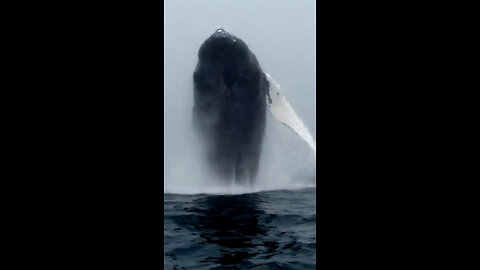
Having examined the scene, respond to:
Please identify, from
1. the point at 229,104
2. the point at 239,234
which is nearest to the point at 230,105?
the point at 229,104

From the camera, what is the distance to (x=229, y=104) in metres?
16.6

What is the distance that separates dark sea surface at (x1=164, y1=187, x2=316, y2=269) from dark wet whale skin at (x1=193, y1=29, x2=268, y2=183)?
406 cm

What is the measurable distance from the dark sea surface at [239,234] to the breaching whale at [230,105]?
162 inches

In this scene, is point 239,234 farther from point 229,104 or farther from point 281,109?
point 281,109

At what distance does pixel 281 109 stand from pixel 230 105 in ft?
7.96

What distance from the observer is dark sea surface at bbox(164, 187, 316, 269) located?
6.36 meters

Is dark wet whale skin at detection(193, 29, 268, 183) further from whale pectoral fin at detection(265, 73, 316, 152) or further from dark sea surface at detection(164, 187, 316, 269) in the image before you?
dark sea surface at detection(164, 187, 316, 269)

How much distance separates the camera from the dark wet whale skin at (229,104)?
53.6 ft

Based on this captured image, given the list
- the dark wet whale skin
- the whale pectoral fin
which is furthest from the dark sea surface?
the whale pectoral fin

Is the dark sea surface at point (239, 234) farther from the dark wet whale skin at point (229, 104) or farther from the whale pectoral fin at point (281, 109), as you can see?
the whale pectoral fin at point (281, 109)
